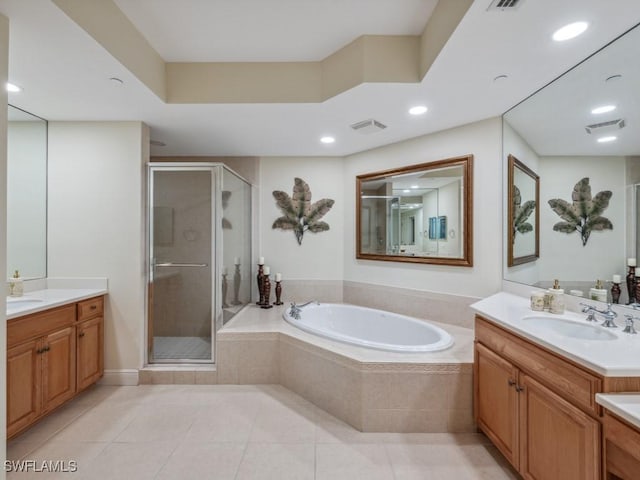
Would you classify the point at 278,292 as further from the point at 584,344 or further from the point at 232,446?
the point at 584,344

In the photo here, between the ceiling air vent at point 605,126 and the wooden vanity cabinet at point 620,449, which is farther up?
the ceiling air vent at point 605,126

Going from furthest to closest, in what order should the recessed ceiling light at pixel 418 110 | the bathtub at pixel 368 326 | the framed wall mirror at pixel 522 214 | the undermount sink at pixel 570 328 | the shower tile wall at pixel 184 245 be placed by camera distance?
the shower tile wall at pixel 184 245, the bathtub at pixel 368 326, the recessed ceiling light at pixel 418 110, the framed wall mirror at pixel 522 214, the undermount sink at pixel 570 328

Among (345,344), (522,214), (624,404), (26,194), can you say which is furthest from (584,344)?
(26,194)

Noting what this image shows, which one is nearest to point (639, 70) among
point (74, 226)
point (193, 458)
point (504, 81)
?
point (504, 81)

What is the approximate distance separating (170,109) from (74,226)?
53.5 inches

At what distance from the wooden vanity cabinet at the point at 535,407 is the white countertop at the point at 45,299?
9.38 ft

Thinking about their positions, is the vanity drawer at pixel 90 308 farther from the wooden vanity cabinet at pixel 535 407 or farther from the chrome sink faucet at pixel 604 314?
the chrome sink faucet at pixel 604 314

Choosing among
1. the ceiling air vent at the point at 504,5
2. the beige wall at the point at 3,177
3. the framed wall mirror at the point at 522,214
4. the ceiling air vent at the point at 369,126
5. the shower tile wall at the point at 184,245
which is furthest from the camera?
the shower tile wall at the point at 184,245

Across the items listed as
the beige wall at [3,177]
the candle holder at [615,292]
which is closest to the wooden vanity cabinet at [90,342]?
the beige wall at [3,177]

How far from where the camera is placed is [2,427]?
1.47m

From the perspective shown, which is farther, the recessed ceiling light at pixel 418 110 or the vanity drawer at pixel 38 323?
the recessed ceiling light at pixel 418 110

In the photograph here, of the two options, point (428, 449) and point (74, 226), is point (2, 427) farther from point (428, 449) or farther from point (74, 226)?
point (428, 449)

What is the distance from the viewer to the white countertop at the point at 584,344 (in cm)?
109

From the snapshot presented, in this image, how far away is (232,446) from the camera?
1.90m
